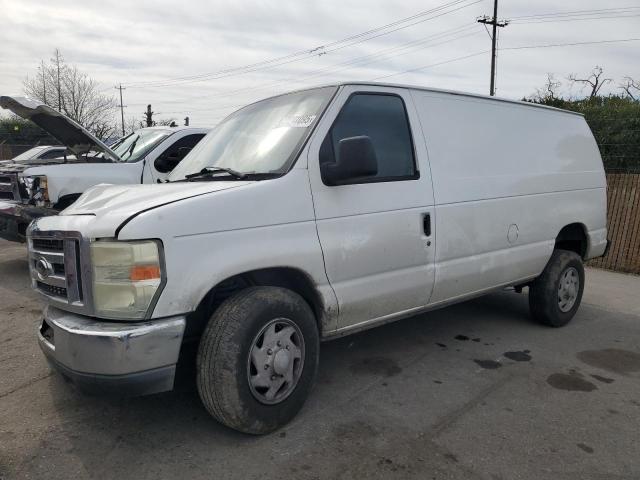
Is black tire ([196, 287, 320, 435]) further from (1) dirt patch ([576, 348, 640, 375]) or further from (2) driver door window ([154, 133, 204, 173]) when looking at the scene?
(2) driver door window ([154, 133, 204, 173])

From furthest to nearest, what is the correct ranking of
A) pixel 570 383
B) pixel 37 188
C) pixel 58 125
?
pixel 37 188
pixel 58 125
pixel 570 383

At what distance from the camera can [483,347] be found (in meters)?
4.73

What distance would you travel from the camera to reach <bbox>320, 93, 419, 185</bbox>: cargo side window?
11.3 feet

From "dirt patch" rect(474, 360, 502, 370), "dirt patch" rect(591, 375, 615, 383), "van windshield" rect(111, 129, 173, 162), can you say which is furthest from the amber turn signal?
"van windshield" rect(111, 129, 173, 162)

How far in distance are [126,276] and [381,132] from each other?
1999mm

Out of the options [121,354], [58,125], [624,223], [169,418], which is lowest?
[169,418]

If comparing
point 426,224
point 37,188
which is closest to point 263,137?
point 426,224

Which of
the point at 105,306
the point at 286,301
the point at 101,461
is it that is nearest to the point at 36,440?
the point at 101,461

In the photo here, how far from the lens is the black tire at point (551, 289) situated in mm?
5184

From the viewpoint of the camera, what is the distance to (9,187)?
7.36 metres

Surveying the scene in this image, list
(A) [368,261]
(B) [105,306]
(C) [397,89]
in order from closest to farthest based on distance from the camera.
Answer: (B) [105,306] < (A) [368,261] < (C) [397,89]

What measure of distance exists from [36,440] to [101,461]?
0.49 meters

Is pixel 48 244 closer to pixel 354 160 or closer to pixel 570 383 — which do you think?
pixel 354 160

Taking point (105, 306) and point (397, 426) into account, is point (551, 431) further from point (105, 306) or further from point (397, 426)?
point (105, 306)
